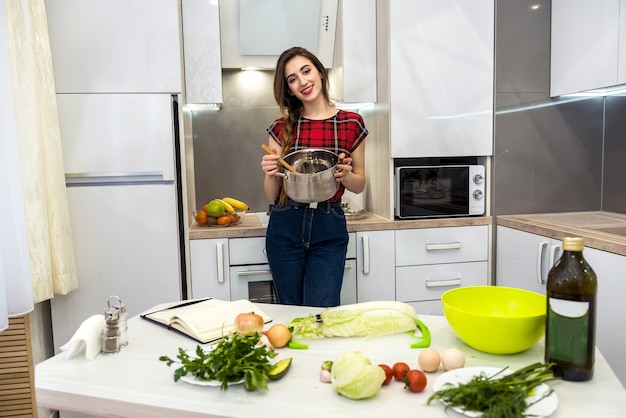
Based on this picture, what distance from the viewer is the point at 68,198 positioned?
232 centimetres

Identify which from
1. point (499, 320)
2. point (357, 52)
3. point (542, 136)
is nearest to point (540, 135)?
point (542, 136)

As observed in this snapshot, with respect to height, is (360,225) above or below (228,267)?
above

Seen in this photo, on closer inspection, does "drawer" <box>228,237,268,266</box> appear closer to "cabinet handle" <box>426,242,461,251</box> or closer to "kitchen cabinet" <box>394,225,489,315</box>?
"kitchen cabinet" <box>394,225,489,315</box>

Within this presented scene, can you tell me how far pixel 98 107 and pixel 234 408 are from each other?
188cm

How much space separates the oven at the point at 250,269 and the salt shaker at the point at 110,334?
1.36 m

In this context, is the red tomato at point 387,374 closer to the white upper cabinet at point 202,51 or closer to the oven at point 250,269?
the oven at point 250,269

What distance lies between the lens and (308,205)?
202 cm

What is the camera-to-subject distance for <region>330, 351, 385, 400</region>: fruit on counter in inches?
32.7

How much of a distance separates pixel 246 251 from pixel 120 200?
63 cm

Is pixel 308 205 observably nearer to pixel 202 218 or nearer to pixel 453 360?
pixel 202 218

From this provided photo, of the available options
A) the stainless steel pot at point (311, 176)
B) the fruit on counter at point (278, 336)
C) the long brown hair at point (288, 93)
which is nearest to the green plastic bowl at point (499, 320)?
the fruit on counter at point (278, 336)

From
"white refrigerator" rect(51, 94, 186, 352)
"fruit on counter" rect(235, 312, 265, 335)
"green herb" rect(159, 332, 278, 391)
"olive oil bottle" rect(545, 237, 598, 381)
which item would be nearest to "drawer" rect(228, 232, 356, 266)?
"white refrigerator" rect(51, 94, 186, 352)

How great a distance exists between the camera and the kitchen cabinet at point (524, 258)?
2.23m

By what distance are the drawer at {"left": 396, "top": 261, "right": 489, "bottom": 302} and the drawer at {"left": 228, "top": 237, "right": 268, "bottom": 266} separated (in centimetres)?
70
